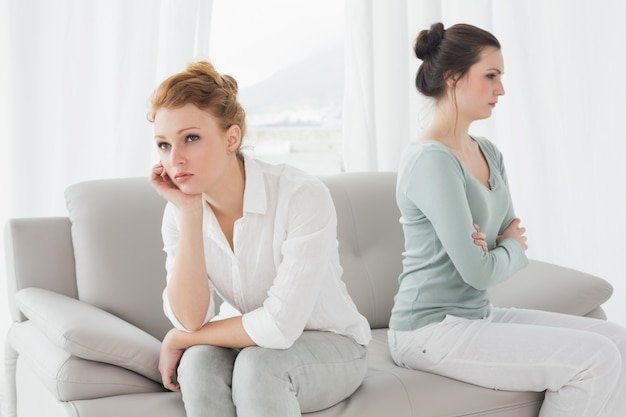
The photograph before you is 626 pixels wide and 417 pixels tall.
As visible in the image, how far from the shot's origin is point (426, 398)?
6.23 feet

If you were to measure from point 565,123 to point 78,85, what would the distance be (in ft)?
6.62

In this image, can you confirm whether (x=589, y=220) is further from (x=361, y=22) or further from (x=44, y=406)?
(x=44, y=406)

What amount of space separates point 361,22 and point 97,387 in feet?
6.39

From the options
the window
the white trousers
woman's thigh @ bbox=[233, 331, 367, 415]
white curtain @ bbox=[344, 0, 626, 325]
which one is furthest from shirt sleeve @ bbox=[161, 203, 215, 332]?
white curtain @ bbox=[344, 0, 626, 325]

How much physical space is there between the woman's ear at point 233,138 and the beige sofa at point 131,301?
1.56ft

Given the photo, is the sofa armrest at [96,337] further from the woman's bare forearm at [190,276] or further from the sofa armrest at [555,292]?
the sofa armrest at [555,292]

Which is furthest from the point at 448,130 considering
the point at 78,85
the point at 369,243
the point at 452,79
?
the point at 78,85

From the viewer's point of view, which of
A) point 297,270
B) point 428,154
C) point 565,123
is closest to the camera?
point 297,270

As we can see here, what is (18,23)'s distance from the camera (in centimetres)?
271

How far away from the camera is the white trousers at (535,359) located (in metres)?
1.86

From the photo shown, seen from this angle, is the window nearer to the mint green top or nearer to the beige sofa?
the beige sofa

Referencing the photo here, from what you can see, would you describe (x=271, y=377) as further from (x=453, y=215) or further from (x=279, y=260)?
(x=453, y=215)

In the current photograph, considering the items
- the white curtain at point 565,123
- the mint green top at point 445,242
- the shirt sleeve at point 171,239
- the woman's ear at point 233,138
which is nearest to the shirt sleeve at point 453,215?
the mint green top at point 445,242

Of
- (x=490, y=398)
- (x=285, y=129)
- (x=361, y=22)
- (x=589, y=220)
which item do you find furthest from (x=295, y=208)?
(x=589, y=220)
